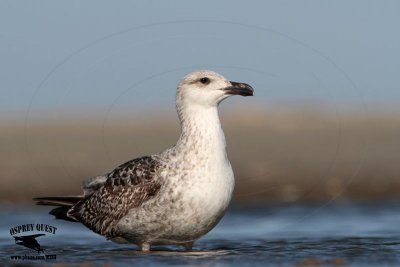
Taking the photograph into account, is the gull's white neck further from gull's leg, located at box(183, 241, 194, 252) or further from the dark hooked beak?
gull's leg, located at box(183, 241, 194, 252)

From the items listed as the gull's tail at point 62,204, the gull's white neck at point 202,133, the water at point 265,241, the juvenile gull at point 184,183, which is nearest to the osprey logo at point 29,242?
the water at point 265,241

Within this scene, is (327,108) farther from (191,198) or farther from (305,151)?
(191,198)

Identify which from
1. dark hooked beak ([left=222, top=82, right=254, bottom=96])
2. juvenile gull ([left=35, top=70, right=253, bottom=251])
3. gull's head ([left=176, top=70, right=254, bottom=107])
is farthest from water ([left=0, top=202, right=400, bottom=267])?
dark hooked beak ([left=222, top=82, right=254, bottom=96])

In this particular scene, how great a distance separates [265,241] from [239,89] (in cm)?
381

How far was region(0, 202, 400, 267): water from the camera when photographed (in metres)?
16.6

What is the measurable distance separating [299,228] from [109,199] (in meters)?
5.16

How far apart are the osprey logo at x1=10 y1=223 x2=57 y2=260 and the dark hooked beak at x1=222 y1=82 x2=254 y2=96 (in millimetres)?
3635

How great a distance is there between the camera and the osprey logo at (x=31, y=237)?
685 inches

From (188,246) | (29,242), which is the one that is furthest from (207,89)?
(29,242)

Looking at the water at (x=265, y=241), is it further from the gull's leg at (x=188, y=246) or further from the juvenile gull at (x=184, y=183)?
the juvenile gull at (x=184, y=183)

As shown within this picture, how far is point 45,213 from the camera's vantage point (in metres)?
24.5

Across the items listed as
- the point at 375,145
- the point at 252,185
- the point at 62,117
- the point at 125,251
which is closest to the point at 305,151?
the point at 375,145

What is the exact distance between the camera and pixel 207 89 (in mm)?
16719

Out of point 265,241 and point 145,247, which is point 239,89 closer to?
point 145,247
